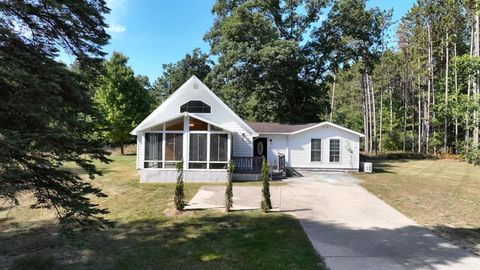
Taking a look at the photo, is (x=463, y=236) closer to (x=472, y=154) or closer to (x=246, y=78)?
(x=472, y=154)

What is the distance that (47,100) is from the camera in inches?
205

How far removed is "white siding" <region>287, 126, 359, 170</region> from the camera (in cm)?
2225

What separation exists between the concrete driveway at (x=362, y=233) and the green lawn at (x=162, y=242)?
0.53 m

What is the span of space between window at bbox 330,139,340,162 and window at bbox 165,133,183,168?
384 inches

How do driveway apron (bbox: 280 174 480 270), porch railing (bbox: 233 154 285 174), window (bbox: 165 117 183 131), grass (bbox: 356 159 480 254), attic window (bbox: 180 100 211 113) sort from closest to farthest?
driveway apron (bbox: 280 174 480 270) < grass (bbox: 356 159 480 254) < window (bbox: 165 117 183 131) < porch railing (bbox: 233 154 285 174) < attic window (bbox: 180 100 211 113)

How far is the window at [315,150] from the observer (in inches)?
885

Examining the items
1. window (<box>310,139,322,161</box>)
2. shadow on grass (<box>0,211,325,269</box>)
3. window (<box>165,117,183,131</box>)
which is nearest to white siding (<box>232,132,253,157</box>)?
window (<box>165,117,183,131</box>)

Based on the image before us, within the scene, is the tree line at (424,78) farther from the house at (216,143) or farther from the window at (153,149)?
the window at (153,149)

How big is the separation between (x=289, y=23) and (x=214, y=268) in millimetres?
28483

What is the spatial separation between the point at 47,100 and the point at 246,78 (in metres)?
23.3

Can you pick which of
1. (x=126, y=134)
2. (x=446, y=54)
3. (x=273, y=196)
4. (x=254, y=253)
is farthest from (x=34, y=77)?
(x=446, y=54)

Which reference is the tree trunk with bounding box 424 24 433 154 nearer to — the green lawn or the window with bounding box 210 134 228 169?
the window with bounding box 210 134 228 169

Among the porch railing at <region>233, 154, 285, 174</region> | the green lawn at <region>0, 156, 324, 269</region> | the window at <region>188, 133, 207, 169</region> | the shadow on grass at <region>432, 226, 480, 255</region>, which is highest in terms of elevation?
the window at <region>188, 133, 207, 169</region>

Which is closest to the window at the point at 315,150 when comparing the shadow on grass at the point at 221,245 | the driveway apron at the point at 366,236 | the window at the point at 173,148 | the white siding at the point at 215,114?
the white siding at the point at 215,114
